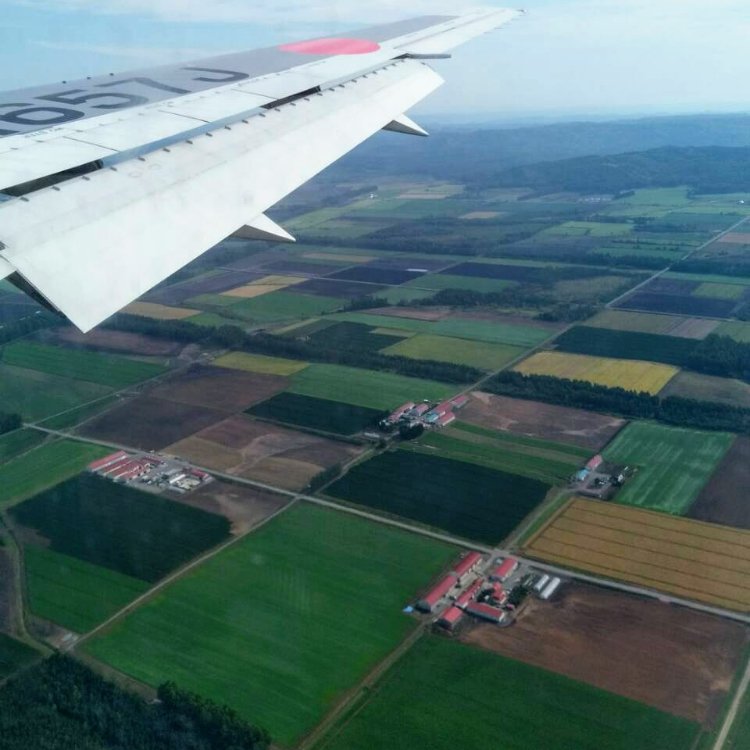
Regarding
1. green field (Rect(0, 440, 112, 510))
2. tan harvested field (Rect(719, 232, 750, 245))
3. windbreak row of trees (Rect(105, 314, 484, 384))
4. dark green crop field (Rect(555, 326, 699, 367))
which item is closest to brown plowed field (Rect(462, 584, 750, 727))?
green field (Rect(0, 440, 112, 510))

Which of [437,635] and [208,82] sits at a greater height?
[208,82]

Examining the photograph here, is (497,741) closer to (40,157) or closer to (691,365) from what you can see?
(40,157)

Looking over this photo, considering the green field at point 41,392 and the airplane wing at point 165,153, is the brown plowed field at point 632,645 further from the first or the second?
the green field at point 41,392

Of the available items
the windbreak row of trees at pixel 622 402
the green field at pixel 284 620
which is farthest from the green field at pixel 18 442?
the windbreak row of trees at pixel 622 402

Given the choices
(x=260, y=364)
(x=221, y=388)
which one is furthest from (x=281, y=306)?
(x=221, y=388)

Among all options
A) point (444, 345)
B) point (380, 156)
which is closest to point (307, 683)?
point (444, 345)

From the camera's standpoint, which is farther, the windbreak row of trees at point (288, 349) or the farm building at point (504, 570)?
the windbreak row of trees at point (288, 349)

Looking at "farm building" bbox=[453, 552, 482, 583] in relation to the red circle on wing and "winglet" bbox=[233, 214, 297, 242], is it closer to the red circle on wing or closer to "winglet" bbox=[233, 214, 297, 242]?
the red circle on wing
